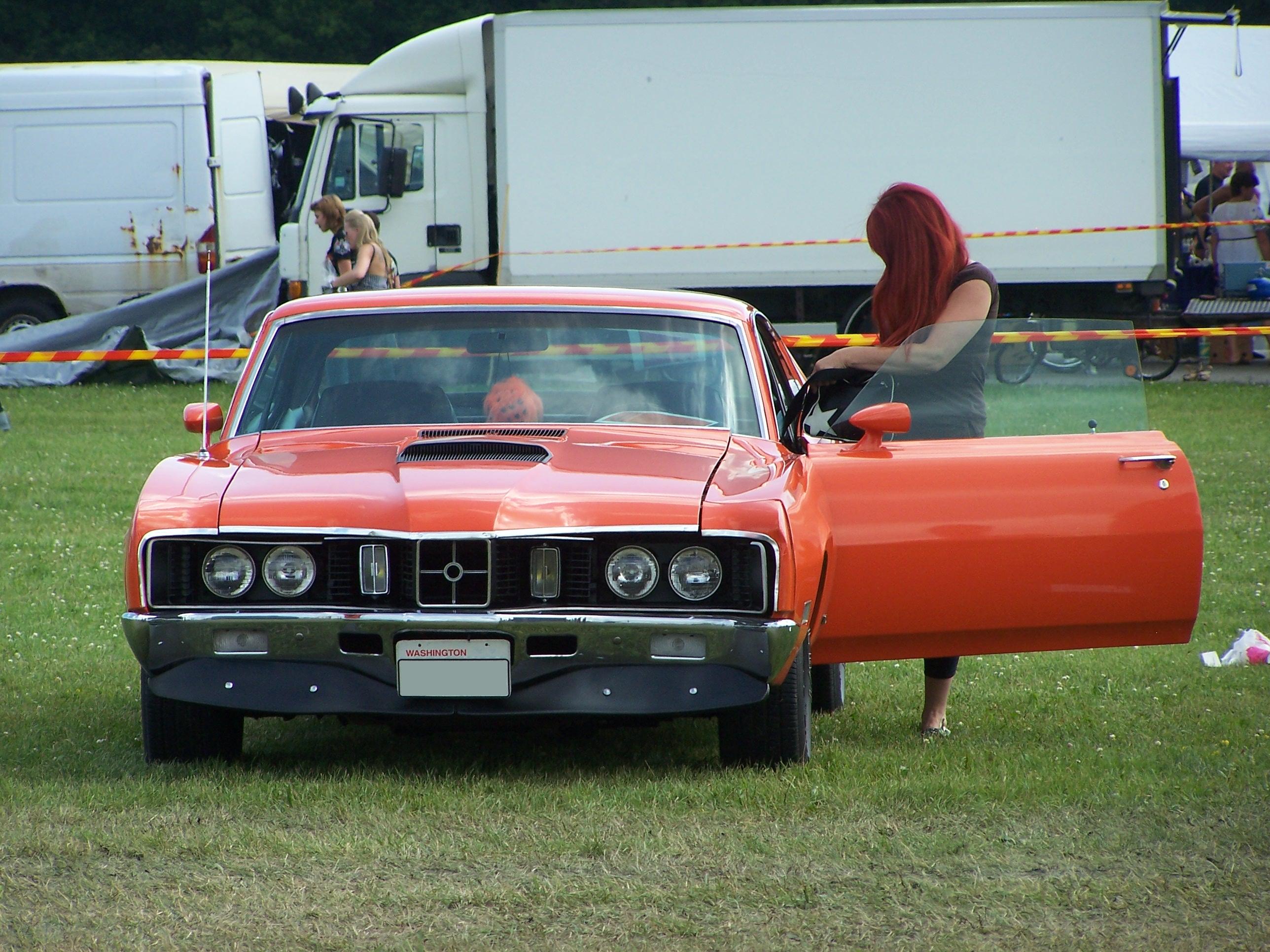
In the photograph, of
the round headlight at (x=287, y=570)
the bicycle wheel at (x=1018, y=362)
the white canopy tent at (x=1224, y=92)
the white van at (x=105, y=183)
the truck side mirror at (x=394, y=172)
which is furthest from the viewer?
the white canopy tent at (x=1224, y=92)

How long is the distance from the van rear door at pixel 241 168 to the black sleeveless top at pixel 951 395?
15.8m

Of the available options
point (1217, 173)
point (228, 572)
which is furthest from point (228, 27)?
point (228, 572)

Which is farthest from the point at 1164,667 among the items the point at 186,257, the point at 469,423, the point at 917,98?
the point at 186,257

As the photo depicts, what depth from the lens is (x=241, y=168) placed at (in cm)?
2042

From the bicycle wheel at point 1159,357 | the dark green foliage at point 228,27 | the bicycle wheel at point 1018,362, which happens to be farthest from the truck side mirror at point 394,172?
the dark green foliage at point 228,27

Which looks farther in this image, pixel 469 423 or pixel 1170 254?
pixel 1170 254

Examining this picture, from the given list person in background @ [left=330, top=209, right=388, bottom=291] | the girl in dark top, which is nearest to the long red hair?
the girl in dark top

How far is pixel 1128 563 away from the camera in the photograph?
522 centimetres

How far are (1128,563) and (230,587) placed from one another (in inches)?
106

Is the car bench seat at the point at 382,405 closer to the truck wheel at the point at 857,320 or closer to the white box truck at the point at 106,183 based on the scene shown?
the truck wheel at the point at 857,320

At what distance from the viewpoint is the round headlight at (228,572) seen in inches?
184

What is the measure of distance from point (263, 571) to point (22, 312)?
16.7m

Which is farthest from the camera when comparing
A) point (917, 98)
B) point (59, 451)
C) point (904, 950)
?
point (917, 98)

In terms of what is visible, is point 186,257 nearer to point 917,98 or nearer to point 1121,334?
point 917,98
